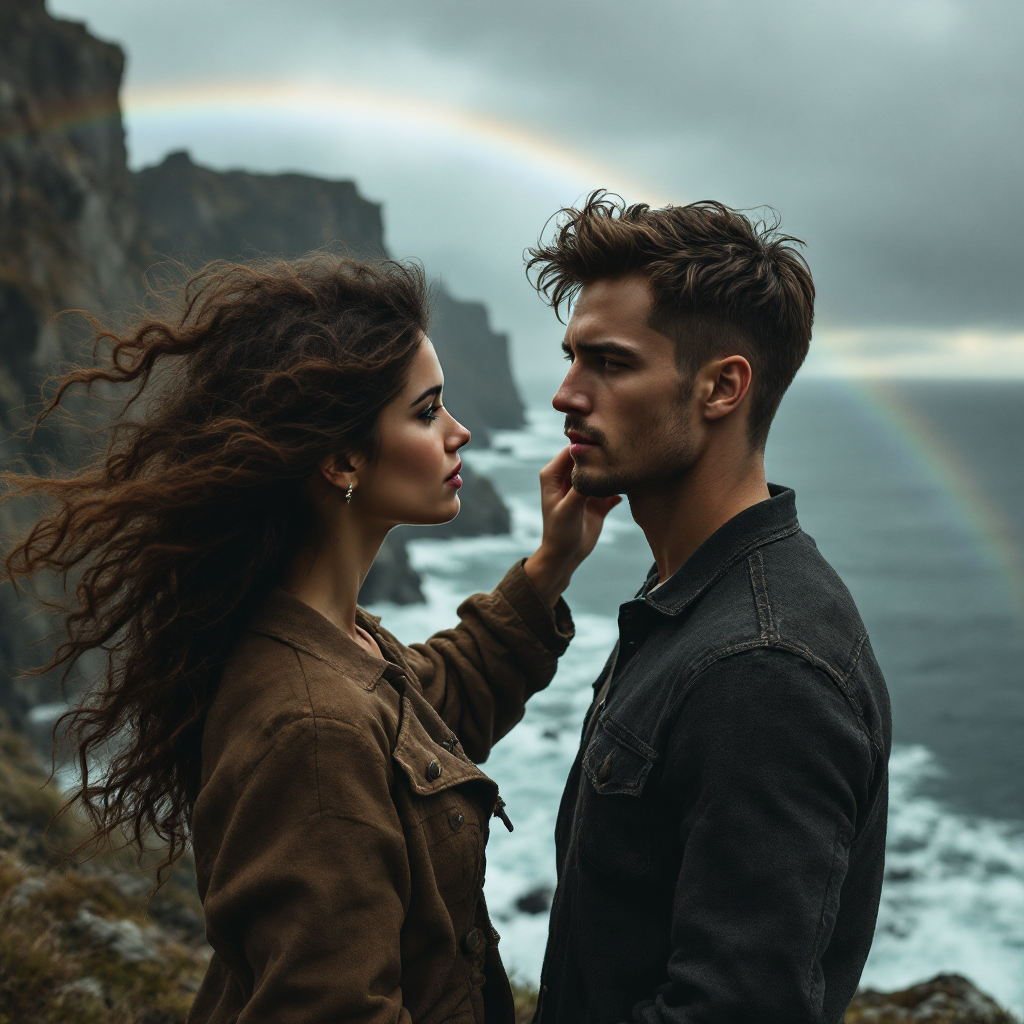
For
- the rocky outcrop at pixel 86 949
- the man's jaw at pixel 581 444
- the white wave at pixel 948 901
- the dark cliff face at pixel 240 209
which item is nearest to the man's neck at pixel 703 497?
the man's jaw at pixel 581 444

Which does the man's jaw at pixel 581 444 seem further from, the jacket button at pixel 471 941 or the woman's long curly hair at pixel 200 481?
the jacket button at pixel 471 941

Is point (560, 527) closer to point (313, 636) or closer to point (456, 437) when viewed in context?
point (456, 437)

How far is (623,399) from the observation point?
10.4 ft

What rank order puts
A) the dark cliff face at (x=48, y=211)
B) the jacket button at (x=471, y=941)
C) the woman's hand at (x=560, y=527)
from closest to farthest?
1. the jacket button at (x=471, y=941)
2. the woman's hand at (x=560, y=527)
3. the dark cliff face at (x=48, y=211)

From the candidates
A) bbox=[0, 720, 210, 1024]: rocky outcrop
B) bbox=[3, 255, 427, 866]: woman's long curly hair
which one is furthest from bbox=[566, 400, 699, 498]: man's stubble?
bbox=[0, 720, 210, 1024]: rocky outcrop

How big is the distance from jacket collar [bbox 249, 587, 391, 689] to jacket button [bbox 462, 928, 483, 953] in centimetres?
98

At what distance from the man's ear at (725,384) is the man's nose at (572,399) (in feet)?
1.40

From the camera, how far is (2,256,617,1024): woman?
2490mm

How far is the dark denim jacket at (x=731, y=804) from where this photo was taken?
7.56 ft

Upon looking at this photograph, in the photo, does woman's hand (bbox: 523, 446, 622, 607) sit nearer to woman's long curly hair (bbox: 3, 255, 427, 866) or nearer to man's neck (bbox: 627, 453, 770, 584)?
man's neck (bbox: 627, 453, 770, 584)

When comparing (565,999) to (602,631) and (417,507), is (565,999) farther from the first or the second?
(602,631)

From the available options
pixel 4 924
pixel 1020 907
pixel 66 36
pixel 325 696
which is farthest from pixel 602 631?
pixel 325 696

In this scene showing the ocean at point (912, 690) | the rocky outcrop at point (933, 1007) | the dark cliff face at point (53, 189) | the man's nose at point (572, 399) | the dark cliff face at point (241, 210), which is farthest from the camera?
the dark cliff face at point (241, 210)

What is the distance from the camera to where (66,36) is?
38.3 m
